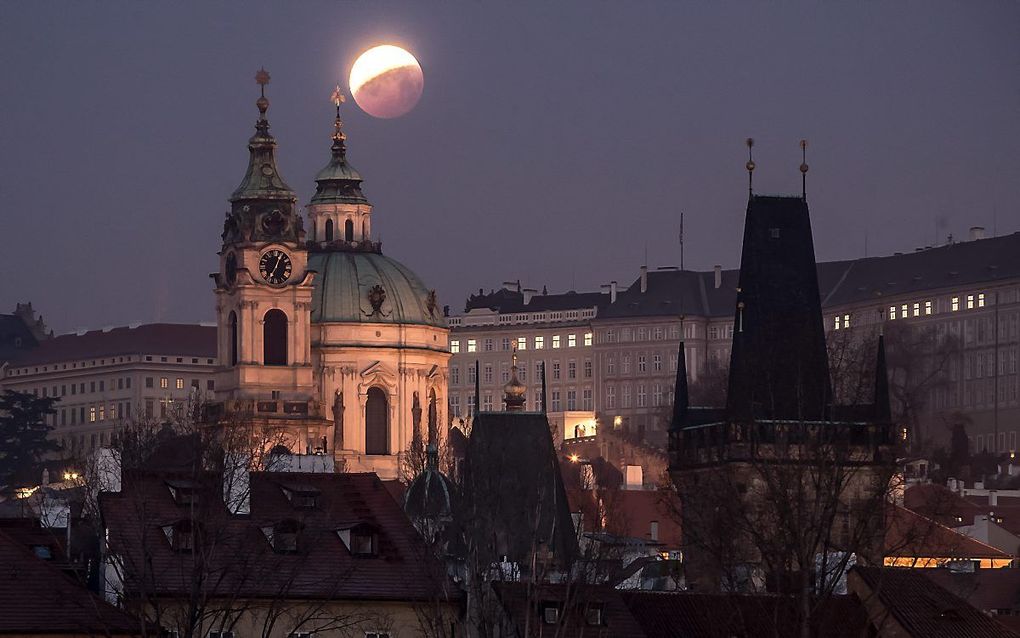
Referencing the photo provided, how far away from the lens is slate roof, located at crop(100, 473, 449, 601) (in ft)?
285

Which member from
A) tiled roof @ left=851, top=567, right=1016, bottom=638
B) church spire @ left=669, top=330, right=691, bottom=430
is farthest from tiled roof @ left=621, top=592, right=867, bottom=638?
church spire @ left=669, top=330, right=691, bottom=430

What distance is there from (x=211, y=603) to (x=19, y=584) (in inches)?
182

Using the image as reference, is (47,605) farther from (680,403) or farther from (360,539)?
(680,403)

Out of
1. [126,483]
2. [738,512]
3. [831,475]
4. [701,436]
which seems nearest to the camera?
[126,483]

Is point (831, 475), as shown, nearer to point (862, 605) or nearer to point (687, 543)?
point (862, 605)

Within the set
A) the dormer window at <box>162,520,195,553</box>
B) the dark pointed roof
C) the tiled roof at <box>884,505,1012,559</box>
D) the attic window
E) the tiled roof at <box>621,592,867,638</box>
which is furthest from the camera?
the tiled roof at <box>884,505,1012,559</box>

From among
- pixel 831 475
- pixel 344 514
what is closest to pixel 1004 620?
pixel 831 475

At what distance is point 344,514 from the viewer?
3718 inches

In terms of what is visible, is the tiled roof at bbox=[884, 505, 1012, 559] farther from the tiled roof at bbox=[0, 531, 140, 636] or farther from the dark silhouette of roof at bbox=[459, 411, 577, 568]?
the tiled roof at bbox=[0, 531, 140, 636]

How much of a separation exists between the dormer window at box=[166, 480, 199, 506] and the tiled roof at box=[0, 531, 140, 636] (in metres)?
5.77

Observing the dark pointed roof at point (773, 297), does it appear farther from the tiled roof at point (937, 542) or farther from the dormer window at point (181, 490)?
the dormer window at point (181, 490)

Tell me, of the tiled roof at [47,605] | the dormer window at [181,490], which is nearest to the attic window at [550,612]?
the dormer window at [181,490]

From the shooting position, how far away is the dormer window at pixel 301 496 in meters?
94.6

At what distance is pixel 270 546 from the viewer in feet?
296
